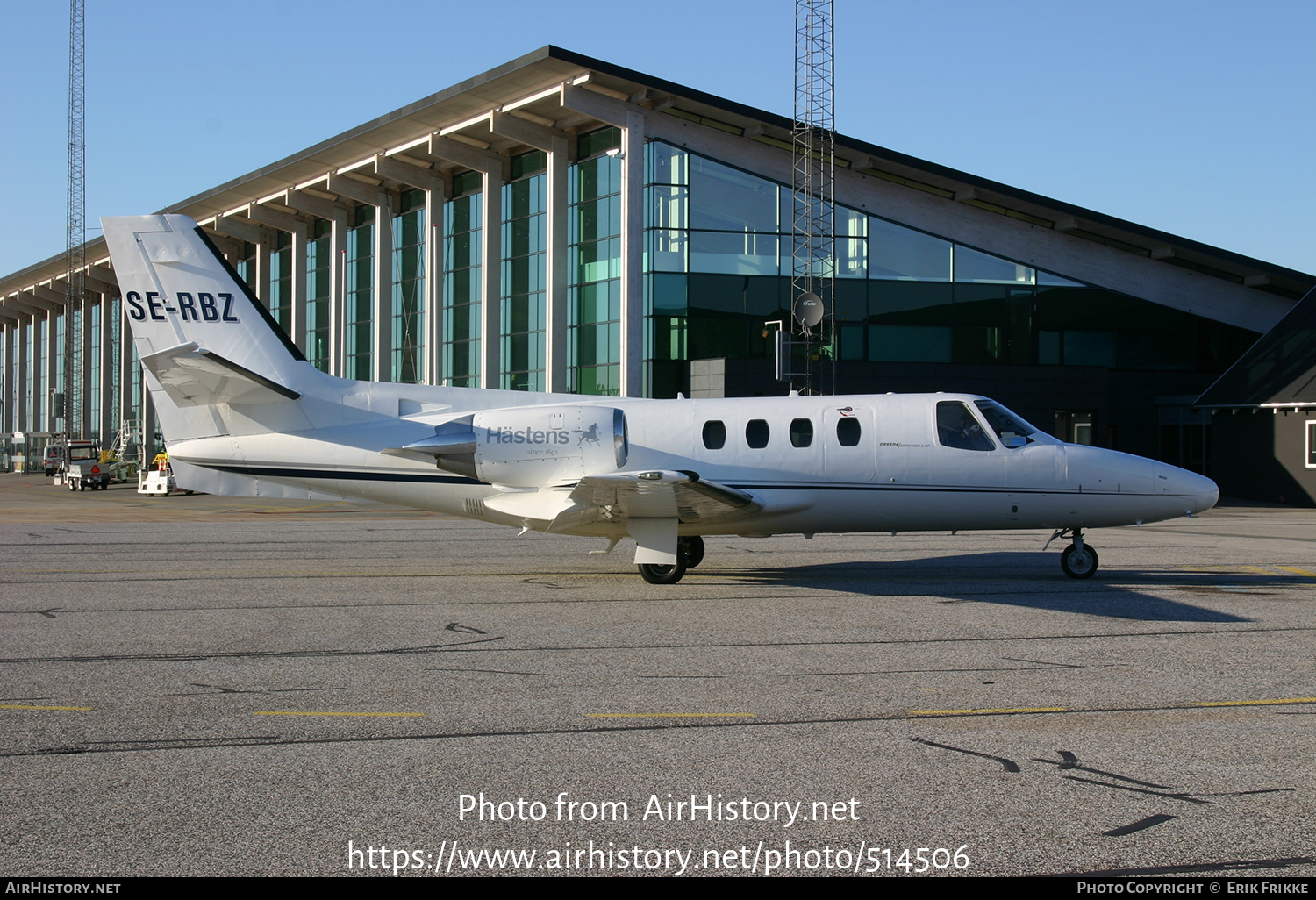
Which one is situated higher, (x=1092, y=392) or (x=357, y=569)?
(x=1092, y=392)

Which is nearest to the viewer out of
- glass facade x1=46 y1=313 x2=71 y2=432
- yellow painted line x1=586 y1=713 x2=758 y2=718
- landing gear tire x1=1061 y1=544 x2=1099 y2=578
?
yellow painted line x1=586 y1=713 x2=758 y2=718

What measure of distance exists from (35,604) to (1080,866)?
12.3m

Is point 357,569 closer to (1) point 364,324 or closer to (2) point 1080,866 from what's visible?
(2) point 1080,866

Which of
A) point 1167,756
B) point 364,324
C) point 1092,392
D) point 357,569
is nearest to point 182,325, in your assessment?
point 357,569

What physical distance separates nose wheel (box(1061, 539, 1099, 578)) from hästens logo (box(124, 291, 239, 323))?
1263 cm

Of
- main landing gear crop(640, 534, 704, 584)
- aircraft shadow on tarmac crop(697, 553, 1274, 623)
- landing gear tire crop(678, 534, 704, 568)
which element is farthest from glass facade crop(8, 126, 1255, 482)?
main landing gear crop(640, 534, 704, 584)

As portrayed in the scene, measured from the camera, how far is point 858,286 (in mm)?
39094

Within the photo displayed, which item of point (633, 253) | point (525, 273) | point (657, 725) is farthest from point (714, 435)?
point (525, 273)

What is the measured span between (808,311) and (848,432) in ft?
61.8

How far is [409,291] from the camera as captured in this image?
49875 millimetres

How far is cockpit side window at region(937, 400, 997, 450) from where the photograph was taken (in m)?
14.7

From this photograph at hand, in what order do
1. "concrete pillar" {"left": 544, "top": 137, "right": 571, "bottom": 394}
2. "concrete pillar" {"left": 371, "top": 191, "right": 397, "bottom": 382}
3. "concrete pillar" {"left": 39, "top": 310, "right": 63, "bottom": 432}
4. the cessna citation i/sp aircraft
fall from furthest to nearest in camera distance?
1. "concrete pillar" {"left": 39, "top": 310, "right": 63, "bottom": 432}
2. "concrete pillar" {"left": 371, "top": 191, "right": 397, "bottom": 382}
3. "concrete pillar" {"left": 544, "top": 137, "right": 571, "bottom": 394}
4. the cessna citation i/sp aircraft

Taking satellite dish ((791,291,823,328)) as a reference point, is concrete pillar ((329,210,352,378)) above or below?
above

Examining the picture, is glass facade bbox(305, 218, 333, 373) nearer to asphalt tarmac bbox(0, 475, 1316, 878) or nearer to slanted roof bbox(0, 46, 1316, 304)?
slanted roof bbox(0, 46, 1316, 304)
